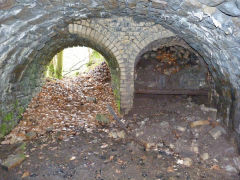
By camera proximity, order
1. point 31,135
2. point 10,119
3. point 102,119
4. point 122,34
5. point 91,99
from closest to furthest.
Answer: point 31,135 → point 10,119 → point 122,34 → point 102,119 → point 91,99

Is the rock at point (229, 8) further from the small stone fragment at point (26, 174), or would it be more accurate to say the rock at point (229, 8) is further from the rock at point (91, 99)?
the rock at point (91, 99)

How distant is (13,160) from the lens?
12.5 ft

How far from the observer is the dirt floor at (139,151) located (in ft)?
11.6

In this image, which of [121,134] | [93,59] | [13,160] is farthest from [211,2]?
[93,59]

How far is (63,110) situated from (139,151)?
Answer: 340 centimetres

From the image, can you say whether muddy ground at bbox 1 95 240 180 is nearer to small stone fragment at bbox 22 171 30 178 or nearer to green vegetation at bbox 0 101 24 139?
small stone fragment at bbox 22 171 30 178

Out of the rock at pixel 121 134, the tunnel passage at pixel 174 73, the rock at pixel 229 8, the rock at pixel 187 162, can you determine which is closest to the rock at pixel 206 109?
the tunnel passage at pixel 174 73

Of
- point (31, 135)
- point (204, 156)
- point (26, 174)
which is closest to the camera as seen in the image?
point (26, 174)

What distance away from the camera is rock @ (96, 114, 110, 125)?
19.4ft

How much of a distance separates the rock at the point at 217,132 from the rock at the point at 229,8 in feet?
9.33

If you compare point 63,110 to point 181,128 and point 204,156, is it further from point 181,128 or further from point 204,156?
point 204,156

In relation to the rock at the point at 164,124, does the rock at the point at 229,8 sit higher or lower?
higher

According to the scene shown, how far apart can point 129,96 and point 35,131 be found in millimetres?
2696

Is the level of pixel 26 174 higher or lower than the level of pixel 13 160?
lower
